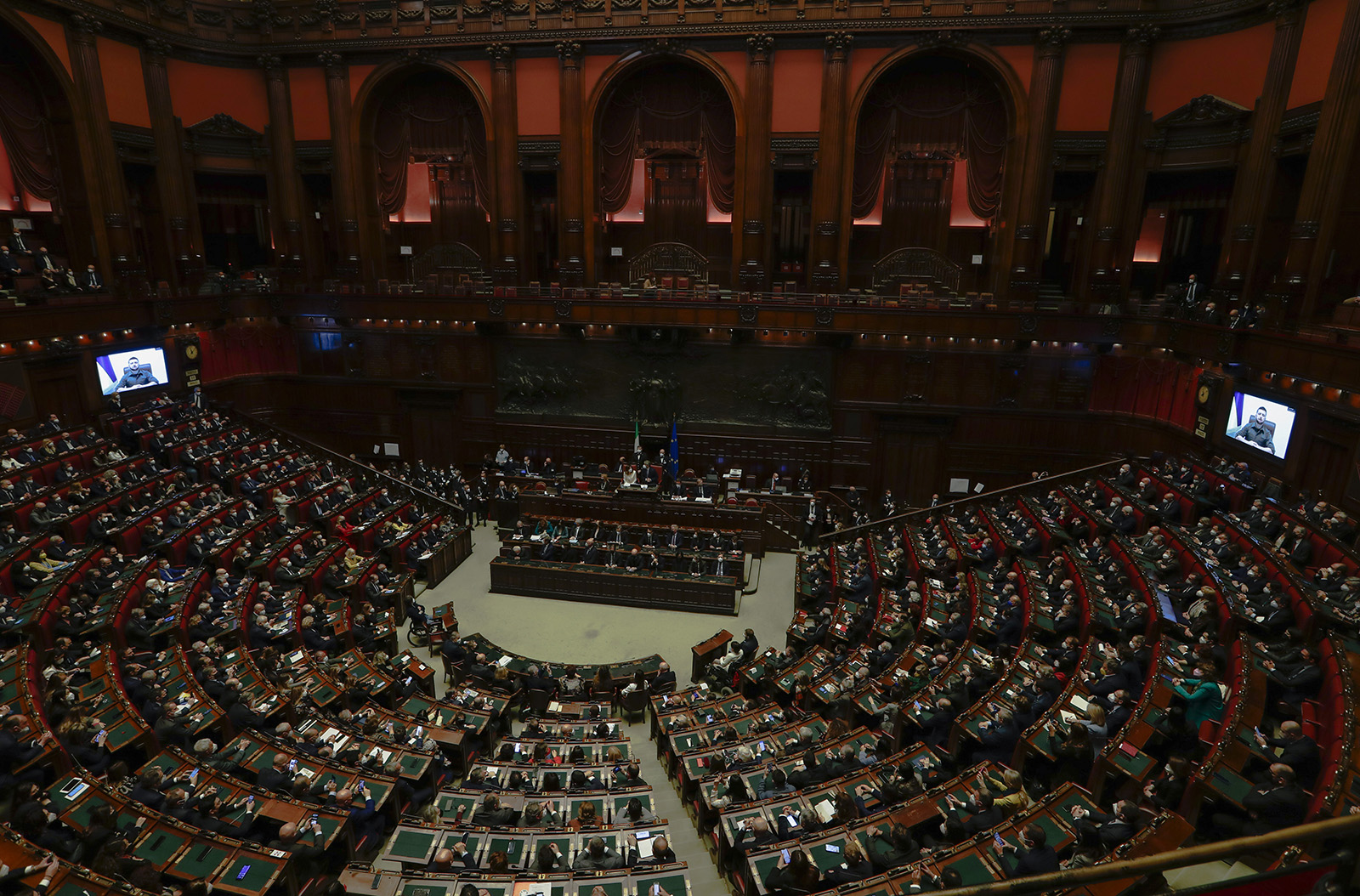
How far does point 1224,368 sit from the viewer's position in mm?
15492

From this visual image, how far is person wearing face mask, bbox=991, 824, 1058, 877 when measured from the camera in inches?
246

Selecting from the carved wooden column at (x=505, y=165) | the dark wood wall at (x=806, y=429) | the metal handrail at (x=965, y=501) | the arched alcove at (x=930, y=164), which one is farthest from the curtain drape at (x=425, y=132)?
the metal handrail at (x=965, y=501)

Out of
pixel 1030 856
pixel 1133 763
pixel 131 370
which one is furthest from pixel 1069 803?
pixel 131 370

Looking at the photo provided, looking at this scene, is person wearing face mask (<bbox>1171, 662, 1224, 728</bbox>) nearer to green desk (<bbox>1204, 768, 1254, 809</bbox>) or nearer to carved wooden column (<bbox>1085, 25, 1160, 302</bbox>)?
green desk (<bbox>1204, 768, 1254, 809</bbox>)

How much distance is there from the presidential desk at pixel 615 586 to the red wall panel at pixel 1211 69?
52.0ft

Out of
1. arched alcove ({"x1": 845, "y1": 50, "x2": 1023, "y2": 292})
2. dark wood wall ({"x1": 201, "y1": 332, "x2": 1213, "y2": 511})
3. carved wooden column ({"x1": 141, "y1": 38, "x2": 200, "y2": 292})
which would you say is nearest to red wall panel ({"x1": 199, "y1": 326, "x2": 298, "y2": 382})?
dark wood wall ({"x1": 201, "y1": 332, "x2": 1213, "y2": 511})

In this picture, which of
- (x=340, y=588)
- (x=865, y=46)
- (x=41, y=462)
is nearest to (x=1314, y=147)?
(x=865, y=46)

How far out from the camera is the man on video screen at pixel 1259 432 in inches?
566

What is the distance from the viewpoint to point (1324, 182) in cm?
1424

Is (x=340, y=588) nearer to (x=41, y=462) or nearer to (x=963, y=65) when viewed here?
(x=41, y=462)

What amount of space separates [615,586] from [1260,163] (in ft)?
55.2

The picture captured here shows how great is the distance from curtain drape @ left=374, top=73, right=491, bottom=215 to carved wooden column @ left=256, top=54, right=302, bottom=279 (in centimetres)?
250

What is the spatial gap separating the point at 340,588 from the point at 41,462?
22.4 ft

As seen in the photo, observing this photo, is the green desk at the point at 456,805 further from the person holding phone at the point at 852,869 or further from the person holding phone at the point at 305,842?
the person holding phone at the point at 852,869
